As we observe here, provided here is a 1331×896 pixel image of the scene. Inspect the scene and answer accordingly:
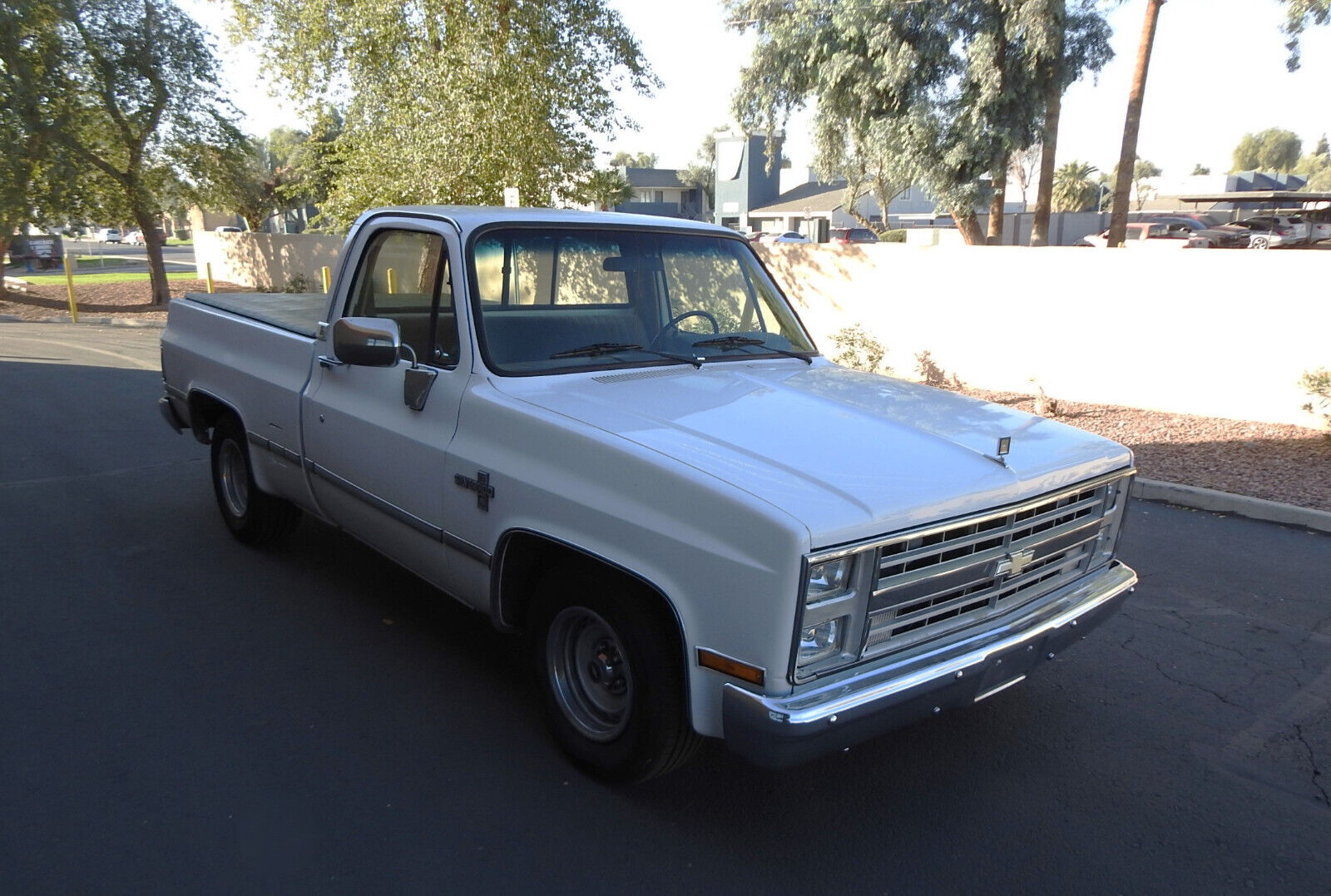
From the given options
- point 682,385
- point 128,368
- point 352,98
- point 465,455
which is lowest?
point 128,368

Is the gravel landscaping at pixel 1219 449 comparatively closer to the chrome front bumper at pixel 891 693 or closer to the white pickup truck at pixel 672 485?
the white pickup truck at pixel 672 485

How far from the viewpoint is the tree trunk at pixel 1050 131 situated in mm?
14650

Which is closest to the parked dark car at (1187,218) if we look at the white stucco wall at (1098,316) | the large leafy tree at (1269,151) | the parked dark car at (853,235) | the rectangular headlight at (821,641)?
the parked dark car at (853,235)

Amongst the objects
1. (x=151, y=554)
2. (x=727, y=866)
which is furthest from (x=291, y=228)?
(x=727, y=866)

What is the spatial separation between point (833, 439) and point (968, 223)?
52.5ft

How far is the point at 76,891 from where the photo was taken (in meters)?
2.83

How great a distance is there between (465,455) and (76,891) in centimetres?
177

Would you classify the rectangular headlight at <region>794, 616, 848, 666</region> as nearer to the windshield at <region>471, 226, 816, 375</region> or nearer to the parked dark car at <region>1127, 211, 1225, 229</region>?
the windshield at <region>471, 226, 816, 375</region>

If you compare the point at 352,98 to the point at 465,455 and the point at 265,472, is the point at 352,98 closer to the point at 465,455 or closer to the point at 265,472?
the point at 265,472

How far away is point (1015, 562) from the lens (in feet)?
10.5

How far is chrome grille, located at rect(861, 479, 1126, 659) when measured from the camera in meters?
2.84

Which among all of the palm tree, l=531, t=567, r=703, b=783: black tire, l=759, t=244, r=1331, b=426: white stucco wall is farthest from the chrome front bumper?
the palm tree

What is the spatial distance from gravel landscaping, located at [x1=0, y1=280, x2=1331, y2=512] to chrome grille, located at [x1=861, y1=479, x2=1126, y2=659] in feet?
15.0

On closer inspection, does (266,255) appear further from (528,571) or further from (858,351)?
(528,571)
